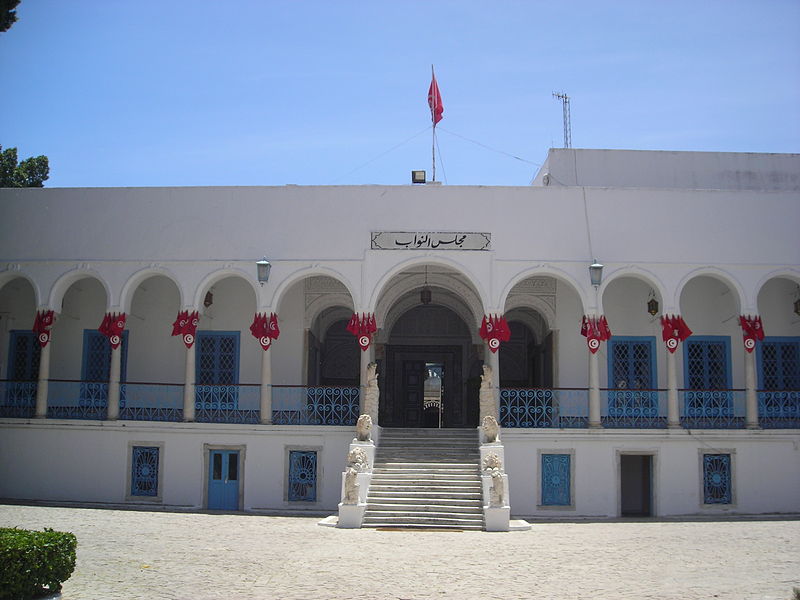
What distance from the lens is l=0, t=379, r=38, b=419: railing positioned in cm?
1647

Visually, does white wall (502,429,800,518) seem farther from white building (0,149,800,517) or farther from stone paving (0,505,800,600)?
stone paving (0,505,800,600)

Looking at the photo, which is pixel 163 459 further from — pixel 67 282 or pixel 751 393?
pixel 751 393

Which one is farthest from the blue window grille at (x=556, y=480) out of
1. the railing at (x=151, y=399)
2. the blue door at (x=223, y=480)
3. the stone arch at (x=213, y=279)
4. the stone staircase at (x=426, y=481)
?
the railing at (x=151, y=399)

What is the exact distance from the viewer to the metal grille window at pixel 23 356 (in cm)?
1755

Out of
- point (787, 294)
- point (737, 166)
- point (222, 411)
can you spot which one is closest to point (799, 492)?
point (787, 294)

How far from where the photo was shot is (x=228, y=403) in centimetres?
1645

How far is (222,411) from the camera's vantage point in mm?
16391

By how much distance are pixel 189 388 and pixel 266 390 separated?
1.41 m

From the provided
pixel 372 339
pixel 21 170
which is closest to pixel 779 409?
pixel 372 339

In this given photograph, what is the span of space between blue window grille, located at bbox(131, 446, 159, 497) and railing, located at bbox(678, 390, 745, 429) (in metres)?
9.54

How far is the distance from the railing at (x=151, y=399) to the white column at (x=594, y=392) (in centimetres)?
749

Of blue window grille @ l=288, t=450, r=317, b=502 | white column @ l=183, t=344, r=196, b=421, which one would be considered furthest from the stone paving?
white column @ l=183, t=344, r=196, b=421

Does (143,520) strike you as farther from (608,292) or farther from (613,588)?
(608,292)

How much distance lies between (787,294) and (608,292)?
354cm
